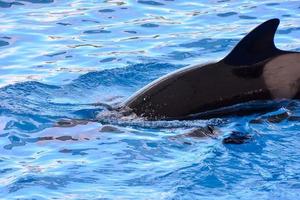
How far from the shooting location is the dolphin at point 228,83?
7.62 meters

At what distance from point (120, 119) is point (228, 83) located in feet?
3.80

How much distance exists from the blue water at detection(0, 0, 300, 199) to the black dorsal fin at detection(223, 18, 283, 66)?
575 mm

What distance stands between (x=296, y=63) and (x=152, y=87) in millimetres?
1514

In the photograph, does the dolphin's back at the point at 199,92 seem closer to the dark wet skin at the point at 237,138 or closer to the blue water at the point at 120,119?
the blue water at the point at 120,119

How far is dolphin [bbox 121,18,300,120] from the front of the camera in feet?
25.0

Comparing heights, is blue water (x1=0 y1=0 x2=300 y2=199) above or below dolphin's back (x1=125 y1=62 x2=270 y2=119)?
below

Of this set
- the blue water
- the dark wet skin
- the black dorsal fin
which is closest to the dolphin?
the black dorsal fin

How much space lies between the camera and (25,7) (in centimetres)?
1373

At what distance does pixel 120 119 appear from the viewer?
7.71 m

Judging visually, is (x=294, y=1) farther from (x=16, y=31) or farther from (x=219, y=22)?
(x=16, y=31)

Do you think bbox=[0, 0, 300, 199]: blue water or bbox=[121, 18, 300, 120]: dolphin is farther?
bbox=[121, 18, 300, 120]: dolphin

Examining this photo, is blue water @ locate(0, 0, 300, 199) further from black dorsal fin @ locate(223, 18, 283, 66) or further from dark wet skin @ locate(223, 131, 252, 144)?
black dorsal fin @ locate(223, 18, 283, 66)

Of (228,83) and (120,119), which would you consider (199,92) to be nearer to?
(228,83)

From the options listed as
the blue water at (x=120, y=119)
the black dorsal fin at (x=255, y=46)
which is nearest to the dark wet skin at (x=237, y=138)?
the blue water at (x=120, y=119)
